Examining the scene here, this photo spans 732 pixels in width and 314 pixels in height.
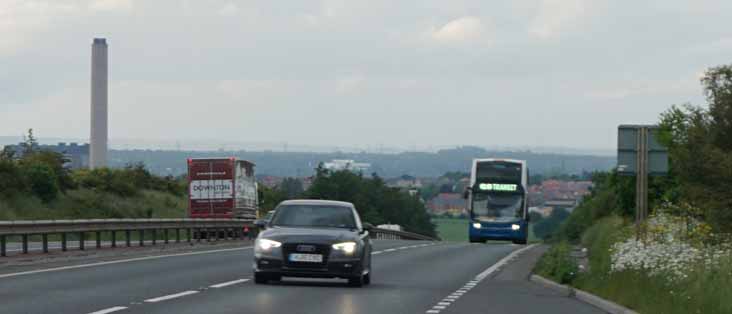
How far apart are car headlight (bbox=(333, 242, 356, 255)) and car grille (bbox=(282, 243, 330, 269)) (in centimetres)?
16

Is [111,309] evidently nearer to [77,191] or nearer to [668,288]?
[668,288]

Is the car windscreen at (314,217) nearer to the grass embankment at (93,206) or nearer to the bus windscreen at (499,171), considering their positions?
the grass embankment at (93,206)

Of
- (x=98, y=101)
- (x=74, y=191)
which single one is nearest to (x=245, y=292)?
(x=74, y=191)

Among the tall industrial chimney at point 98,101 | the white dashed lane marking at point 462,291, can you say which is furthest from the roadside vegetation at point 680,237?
the tall industrial chimney at point 98,101

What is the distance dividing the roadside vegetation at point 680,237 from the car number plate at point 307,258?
4.20 meters

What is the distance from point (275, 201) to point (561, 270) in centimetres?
8409

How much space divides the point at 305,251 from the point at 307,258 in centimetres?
11

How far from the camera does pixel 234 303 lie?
64.7 feet

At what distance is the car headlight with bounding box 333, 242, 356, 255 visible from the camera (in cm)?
2430

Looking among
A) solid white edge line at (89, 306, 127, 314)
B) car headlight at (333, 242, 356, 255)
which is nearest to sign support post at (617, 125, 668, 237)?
car headlight at (333, 242, 356, 255)

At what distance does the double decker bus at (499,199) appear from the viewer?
65.4 m

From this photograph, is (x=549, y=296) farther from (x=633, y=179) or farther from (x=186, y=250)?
(x=633, y=179)

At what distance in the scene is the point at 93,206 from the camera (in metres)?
67.7

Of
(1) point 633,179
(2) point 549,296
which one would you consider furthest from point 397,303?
(1) point 633,179
